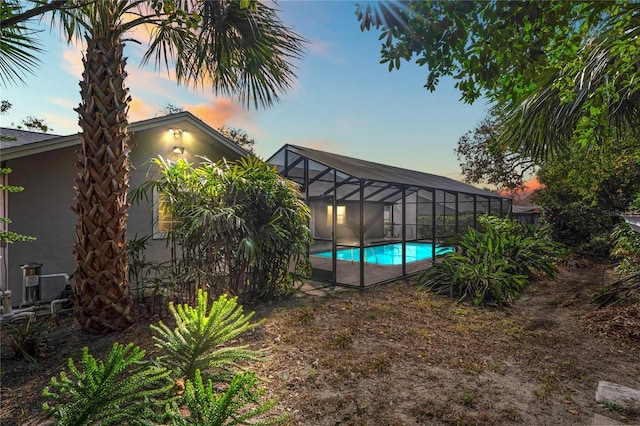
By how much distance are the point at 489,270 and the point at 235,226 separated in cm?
499

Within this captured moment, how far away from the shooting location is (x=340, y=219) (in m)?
15.7

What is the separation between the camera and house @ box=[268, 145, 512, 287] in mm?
7012

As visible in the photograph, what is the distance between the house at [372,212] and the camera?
23.0ft

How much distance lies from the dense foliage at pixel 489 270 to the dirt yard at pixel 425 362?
461mm

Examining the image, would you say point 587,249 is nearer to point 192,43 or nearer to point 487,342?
point 487,342

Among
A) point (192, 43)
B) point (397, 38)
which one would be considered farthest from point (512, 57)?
point (192, 43)

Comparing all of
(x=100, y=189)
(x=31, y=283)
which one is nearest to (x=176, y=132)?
(x=100, y=189)

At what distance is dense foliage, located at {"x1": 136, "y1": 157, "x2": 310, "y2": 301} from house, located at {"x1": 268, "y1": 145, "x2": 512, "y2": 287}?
1629mm

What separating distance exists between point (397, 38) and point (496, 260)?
19.0 feet

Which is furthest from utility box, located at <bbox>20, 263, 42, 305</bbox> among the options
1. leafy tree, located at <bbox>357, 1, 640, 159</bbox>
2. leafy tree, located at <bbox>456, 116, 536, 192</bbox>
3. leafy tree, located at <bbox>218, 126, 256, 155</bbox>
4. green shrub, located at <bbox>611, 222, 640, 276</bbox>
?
leafy tree, located at <bbox>218, 126, 256, 155</bbox>

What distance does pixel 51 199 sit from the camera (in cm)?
513

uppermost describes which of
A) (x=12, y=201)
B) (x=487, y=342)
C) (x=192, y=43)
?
(x=192, y=43)

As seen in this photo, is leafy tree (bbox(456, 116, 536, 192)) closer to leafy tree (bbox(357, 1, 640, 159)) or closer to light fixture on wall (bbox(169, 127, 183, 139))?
light fixture on wall (bbox(169, 127, 183, 139))

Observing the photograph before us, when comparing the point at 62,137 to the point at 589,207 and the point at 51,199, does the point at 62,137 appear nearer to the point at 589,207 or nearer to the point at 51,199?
the point at 51,199
